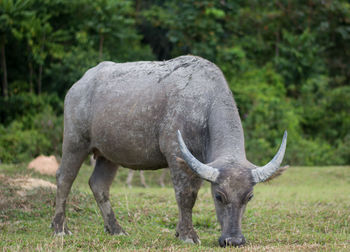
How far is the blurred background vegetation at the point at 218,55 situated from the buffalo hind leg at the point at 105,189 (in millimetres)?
10061

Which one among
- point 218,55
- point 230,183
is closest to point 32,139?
point 218,55

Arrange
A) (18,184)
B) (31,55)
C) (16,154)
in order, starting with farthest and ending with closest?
(31,55), (16,154), (18,184)

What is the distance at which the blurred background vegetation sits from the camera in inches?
778

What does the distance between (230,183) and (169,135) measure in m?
1.19

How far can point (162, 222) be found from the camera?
859 cm

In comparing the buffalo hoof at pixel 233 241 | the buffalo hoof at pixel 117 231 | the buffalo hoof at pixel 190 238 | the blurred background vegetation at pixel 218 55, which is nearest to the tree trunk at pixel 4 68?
the blurred background vegetation at pixel 218 55

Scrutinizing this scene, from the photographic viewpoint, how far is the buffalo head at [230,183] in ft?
19.4

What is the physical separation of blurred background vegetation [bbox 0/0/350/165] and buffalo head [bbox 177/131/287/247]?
38.6 feet

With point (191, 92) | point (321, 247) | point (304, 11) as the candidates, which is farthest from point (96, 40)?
point (321, 247)

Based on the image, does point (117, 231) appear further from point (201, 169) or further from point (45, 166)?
point (45, 166)

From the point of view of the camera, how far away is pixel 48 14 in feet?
71.1

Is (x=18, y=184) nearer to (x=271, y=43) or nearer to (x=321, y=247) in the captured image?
(x=321, y=247)

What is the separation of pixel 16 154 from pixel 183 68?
11.9 m

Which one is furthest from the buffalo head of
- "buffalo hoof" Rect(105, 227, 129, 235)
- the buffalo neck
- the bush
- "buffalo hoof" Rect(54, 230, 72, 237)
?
the bush
